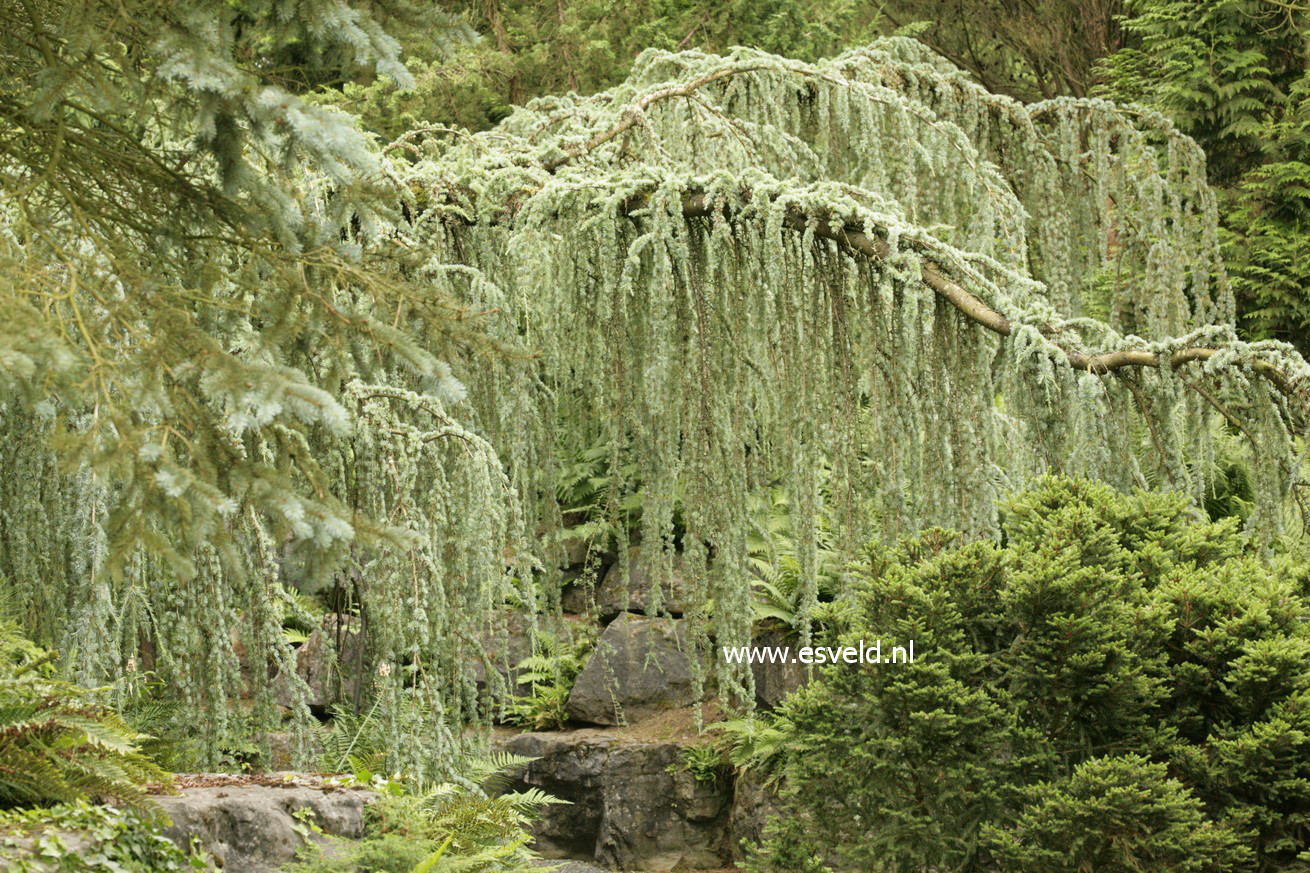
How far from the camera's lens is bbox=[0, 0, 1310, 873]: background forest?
104 inches

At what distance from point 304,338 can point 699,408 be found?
4.00ft

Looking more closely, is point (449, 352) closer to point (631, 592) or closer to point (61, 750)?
point (61, 750)

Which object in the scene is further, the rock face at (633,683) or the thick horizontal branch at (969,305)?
the rock face at (633,683)

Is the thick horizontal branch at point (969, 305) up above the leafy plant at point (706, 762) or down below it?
above

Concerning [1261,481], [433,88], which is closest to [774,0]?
[433,88]

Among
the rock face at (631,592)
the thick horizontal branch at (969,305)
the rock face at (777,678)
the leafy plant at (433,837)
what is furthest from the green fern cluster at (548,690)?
the thick horizontal branch at (969,305)

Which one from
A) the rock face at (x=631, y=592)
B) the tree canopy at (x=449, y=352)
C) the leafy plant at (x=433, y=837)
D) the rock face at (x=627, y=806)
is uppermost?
the tree canopy at (x=449, y=352)

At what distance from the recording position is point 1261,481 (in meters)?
3.26

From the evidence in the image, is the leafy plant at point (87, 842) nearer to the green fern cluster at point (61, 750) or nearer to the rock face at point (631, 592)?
the green fern cluster at point (61, 750)

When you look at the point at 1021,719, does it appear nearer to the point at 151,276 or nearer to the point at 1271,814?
the point at 1271,814

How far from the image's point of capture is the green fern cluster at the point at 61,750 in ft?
10.4

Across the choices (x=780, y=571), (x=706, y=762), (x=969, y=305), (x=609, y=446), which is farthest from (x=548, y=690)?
(x=969, y=305)

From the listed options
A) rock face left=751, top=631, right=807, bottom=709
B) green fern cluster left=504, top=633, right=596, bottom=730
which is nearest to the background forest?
rock face left=751, top=631, right=807, bottom=709

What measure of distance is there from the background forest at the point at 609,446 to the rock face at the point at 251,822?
2.2 inches
